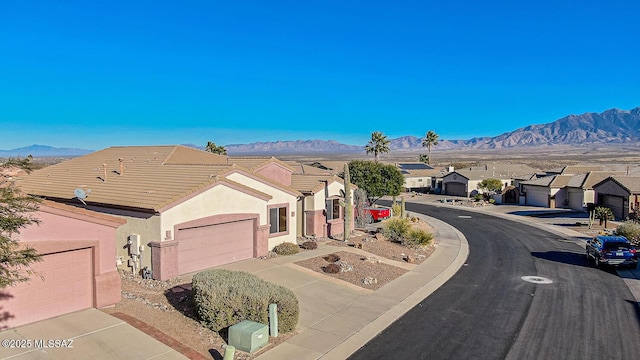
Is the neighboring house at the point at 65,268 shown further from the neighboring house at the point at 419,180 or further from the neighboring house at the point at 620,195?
the neighboring house at the point at 419,180

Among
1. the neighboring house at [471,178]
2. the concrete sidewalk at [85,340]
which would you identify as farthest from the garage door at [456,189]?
the concrete sidewalk at [85,340]

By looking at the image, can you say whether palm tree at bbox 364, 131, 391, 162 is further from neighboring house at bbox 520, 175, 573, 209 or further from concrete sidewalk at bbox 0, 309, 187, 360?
concrete sidewalk at bbox 0, 309, 187, 360

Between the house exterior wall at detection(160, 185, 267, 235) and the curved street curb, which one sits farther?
the house exterior wall at detection(160, 185, 267, 235)

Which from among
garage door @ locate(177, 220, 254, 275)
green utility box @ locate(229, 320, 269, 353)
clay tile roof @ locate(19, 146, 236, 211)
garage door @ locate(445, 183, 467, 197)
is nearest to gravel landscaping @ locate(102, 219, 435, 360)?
green utility box @ locate(229, 320, 269, 353)

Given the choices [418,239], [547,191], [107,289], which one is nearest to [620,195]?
[547,191]

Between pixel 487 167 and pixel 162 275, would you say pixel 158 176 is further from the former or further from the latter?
pixel 487 167
